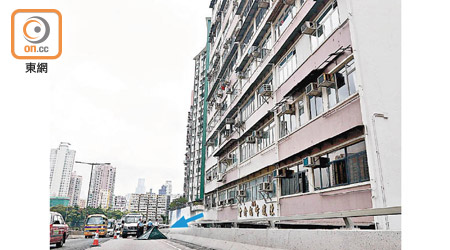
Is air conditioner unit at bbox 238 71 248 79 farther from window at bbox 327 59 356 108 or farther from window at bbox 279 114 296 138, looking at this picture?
window at bbox 327 59 356 108

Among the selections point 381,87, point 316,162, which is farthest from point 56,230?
point 381,87

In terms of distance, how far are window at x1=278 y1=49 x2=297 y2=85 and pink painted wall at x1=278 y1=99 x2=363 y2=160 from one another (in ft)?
11.8

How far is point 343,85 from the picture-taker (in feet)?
37.7

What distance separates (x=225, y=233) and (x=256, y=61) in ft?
46.8

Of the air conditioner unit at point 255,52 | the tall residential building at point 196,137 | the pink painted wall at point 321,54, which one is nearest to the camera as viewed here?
the pink painted wall at point 321,54

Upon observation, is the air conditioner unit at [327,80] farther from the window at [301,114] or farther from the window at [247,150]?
the window at [247,150]

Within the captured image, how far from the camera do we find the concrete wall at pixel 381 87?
9.03 metres

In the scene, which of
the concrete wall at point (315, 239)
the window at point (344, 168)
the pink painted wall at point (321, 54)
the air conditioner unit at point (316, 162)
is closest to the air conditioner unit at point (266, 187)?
the window at point (344, 168)

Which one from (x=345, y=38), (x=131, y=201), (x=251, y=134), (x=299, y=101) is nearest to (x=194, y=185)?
(x=251, y=134)

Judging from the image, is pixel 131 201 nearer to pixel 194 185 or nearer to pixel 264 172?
pixel 194 185

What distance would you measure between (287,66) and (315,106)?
4.15m

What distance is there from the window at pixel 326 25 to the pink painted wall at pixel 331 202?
20.9 ft

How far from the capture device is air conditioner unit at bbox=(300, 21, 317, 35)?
13.5 m

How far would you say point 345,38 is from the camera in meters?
11.2
